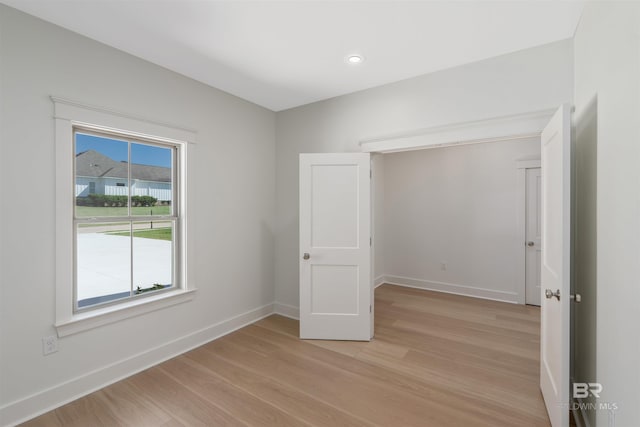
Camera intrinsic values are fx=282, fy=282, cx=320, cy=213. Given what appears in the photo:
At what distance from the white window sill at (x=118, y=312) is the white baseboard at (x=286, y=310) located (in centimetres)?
126

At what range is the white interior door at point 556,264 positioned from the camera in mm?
1556

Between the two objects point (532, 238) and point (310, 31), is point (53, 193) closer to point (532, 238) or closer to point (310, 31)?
point (310, 31)

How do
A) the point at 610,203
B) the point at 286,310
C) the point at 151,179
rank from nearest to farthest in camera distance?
the point at 610,203
the point at 151,179
the point at 286,310

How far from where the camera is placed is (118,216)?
244 centimetres

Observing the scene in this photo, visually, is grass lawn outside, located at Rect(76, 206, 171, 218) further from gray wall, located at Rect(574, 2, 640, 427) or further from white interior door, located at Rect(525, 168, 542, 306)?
white interior door, located at Rect(525, 168, 542, 306)

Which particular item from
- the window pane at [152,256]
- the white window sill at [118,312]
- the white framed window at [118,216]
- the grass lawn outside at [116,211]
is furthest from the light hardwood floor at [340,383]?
the grass lawn outside at [116,211]

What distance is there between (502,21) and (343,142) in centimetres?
174

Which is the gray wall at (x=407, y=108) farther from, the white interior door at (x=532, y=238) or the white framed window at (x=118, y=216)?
the white interior door at (x=532, y=238)

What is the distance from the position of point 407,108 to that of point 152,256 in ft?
9.55

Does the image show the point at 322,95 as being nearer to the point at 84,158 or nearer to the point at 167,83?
the point at 167,83

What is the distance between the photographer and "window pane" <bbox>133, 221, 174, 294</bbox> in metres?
2.60

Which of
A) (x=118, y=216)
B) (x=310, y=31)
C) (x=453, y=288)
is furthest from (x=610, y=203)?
(x=453, y=288)

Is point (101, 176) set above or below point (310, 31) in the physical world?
below

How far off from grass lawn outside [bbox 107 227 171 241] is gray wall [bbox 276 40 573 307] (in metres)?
1.39
